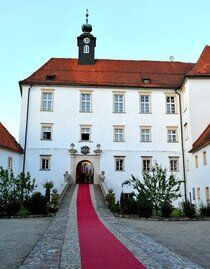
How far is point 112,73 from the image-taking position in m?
32.2

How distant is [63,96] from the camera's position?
98.4ft

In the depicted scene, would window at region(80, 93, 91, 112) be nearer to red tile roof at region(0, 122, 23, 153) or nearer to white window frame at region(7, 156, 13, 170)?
red tile roof at region(0, 122, 23, 153)

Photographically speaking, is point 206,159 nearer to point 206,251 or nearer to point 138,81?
point 138,81

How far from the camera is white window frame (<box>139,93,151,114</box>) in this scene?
99.7ft

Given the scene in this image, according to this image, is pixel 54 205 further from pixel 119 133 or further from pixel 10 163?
pixel 119 133

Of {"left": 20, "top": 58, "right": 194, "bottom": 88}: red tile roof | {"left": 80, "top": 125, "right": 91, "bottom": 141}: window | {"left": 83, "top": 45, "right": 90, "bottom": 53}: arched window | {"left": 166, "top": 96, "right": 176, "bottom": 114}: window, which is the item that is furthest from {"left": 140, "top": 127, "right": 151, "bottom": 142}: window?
{"left": 83, "top": 45, "right": 90, "bottom": 53}: arched window

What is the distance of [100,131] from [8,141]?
833 cm

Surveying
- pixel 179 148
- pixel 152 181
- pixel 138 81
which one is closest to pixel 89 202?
pixel 152 181

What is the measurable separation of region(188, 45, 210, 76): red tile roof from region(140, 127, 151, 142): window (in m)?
6.35

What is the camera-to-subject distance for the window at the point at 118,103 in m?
30.3

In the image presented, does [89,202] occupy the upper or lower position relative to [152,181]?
lower

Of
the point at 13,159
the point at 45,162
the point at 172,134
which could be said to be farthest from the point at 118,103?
the point at 13,159

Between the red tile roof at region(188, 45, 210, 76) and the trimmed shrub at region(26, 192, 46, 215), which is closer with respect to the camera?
the trimmed shrub at region(26, 192, 46, 215)

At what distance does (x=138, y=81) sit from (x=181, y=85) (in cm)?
422
